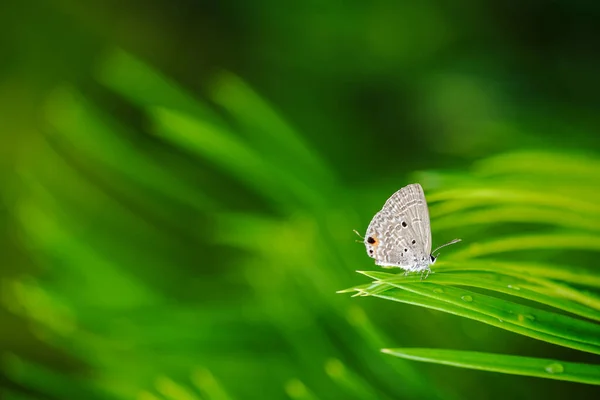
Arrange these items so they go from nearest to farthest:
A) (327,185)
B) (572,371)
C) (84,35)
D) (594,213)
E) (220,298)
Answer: (572,371) < (594,213) < (327,185) < (220,298) < (84,35)

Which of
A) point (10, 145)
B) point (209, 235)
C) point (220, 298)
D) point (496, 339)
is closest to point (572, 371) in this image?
point (496, 339)

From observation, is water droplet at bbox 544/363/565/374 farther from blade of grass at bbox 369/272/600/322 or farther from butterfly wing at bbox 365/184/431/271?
butterfly wing at bbox 365/184/431/271

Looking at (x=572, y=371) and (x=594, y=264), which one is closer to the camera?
(x=572, y=371)

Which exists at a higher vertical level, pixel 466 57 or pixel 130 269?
→ pixel 466 57

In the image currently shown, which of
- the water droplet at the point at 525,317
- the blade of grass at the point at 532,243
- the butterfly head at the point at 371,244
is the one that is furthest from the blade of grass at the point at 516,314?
the butterfly head at the point at 371,244

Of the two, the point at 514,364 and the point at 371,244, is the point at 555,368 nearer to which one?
the point at 514,364

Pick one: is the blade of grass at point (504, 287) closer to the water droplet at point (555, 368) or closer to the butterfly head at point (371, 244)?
the water droplet at point (555, 368)

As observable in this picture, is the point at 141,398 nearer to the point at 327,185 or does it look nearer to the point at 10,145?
the point at 327,185
